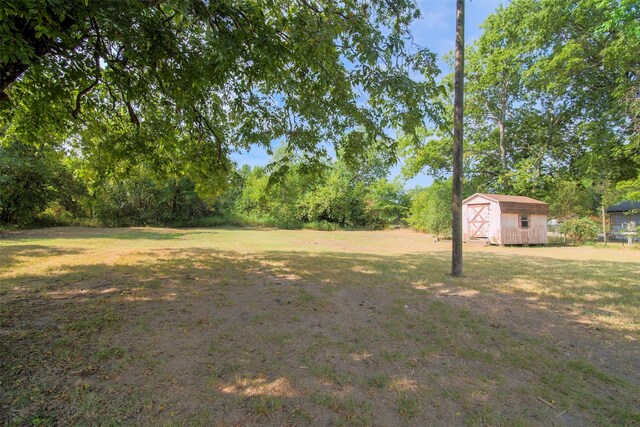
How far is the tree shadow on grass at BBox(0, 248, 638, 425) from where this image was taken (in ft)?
7.14

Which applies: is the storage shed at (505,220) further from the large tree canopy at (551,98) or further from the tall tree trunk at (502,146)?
the tall tree trunk at (502,146)

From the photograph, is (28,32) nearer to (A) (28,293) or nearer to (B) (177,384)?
(A) (28,293)

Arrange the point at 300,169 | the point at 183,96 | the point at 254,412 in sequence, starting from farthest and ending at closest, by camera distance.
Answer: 1. the point at 300,169
2. the point at 183,96
3. the point at 254,412

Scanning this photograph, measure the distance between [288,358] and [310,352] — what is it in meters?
0.25

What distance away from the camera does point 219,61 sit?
310 cm

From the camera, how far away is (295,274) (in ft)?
22.7

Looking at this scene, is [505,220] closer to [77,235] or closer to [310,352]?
[310,352]

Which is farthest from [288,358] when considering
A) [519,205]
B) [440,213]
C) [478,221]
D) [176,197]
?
[176,197]

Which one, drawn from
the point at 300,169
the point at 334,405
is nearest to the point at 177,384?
the point at 334,405

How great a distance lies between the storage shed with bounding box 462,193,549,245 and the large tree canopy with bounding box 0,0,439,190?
13.6 meters

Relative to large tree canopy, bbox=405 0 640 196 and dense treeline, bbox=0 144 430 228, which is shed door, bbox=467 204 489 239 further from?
dense treeline, bbox=0 144 430 228

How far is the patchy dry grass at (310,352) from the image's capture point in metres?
2.17

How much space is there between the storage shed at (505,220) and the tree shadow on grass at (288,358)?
11.2 metres

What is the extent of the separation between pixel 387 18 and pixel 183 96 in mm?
3578
